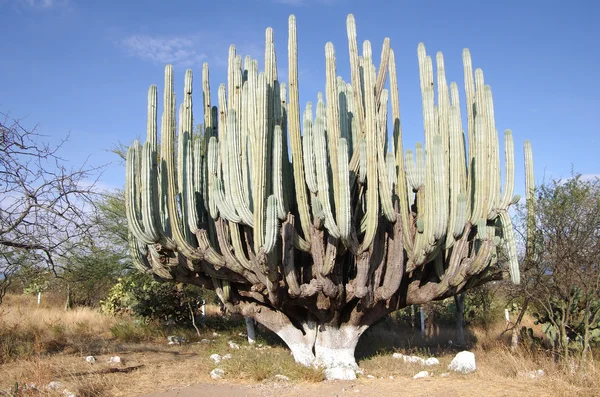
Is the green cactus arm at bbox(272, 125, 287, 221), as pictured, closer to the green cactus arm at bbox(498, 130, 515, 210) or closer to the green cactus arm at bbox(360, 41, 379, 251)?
the green cactus arm at bbox(360, 41, 379, 251)

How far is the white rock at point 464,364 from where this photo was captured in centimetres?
811

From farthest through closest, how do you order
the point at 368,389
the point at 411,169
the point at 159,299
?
the point at 159,299, the point at 411,169, the point at 368,389

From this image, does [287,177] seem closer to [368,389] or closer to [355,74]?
[355,74]

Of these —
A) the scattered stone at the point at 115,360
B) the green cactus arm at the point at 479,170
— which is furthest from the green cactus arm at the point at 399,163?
the scattered stone at the point at 115,360

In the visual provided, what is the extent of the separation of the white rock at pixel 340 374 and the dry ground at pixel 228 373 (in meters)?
0.20

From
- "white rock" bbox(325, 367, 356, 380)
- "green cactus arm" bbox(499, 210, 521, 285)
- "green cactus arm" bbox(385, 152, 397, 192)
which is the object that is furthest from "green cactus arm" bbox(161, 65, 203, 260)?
"green cactus arm" bbox(499, 210, 521, 285)

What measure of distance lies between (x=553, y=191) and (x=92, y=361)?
9.03 metres

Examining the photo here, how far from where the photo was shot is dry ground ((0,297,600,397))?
6.64 m

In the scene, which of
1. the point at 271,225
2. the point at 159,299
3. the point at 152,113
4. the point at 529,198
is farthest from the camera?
the point at 159,299

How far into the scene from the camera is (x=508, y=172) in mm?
8336

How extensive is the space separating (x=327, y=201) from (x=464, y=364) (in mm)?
3663

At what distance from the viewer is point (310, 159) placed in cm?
745

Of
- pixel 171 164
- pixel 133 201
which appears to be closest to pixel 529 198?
pixel 171 164

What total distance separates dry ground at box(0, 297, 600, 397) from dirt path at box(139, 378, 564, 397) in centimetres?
1
